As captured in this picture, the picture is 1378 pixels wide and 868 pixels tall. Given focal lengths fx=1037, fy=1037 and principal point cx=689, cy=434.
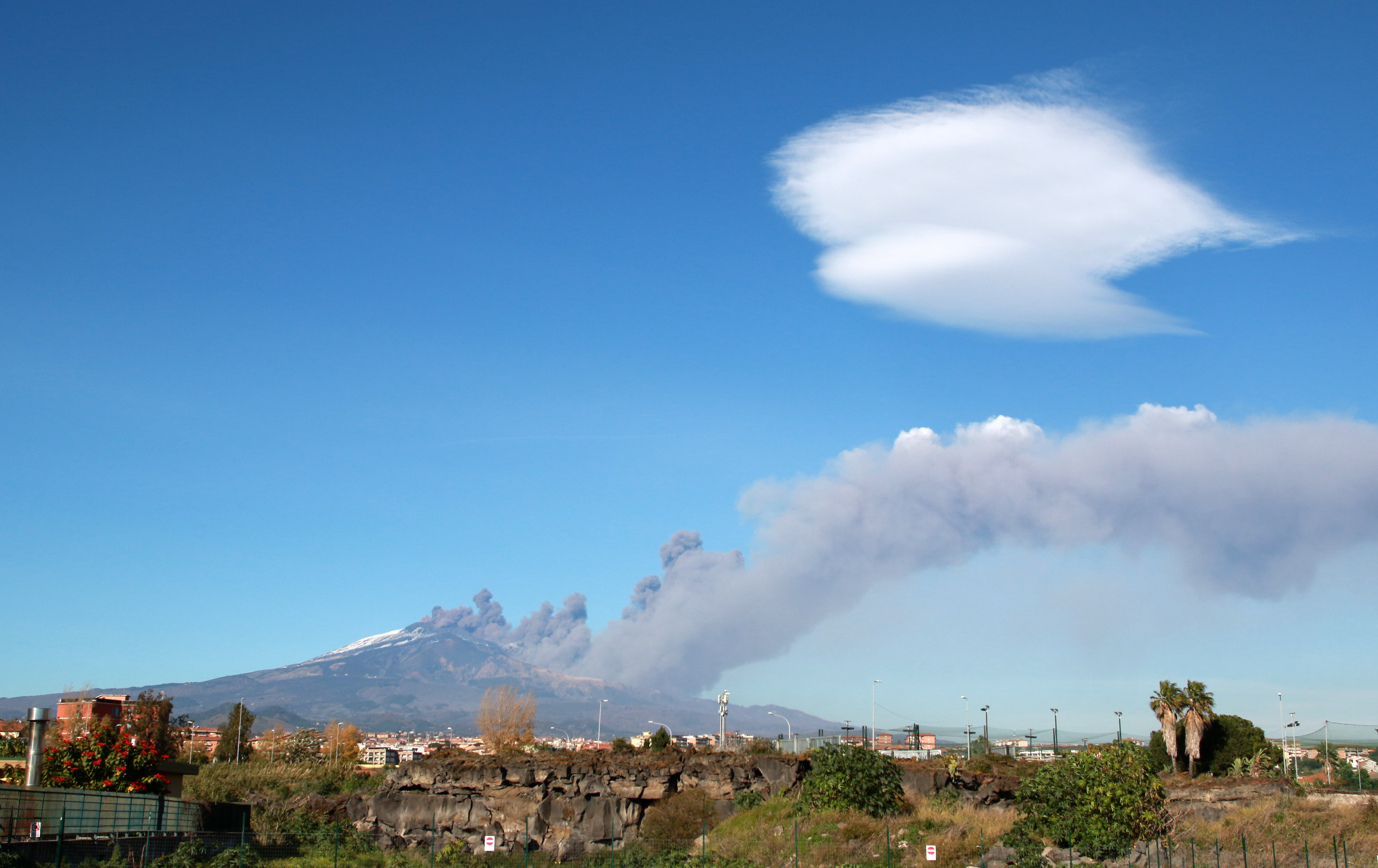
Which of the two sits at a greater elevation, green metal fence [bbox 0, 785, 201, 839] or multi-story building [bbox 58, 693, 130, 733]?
green metal fence [bbox 0, 785, 201, 839]

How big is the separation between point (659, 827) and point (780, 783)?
21.8 ft

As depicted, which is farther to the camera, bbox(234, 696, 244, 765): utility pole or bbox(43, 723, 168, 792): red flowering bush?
bbox(234, 696, 244, 765): utility pole

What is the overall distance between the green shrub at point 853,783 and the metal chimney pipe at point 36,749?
3158 centimetres

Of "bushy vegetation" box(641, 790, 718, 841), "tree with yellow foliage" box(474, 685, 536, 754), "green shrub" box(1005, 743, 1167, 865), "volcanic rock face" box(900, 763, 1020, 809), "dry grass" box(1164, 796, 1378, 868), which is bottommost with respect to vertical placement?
"tree with yellow foliage" box(474, 685, 536, 754)

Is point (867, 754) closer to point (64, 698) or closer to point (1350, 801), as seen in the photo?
point (1350, 801)

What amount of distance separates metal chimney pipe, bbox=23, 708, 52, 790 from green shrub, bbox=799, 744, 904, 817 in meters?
31.6

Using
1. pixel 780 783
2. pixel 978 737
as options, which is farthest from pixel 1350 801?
pixel 978 737

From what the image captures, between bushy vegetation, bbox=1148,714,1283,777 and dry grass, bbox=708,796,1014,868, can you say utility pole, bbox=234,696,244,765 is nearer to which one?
dry grass, bbox=708,796,1014,868

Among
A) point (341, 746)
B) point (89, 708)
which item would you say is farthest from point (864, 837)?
point (341, 746)

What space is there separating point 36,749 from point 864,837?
33217mm

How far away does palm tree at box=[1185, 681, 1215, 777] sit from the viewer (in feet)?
253

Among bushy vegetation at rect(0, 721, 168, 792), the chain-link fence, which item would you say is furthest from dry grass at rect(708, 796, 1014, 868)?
bushy vegetation at rect(0, 721, 168, 792)

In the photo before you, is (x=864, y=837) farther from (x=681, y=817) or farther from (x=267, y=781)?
(x=267, y=781)

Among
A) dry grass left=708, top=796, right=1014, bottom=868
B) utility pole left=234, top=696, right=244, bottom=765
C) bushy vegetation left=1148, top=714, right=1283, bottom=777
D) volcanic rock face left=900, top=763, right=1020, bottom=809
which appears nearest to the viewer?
dry grass left=708, top=796, right=1014, bottom=868
